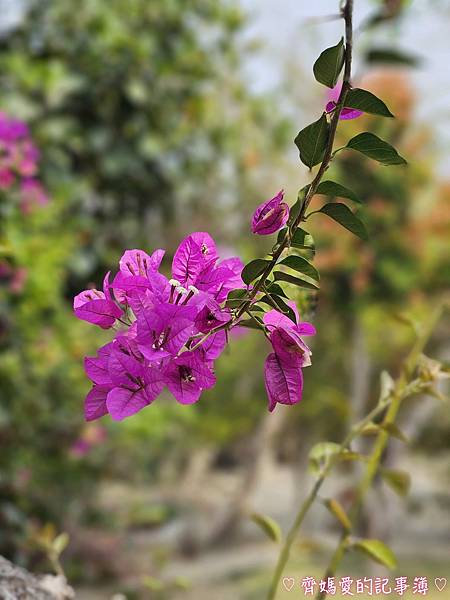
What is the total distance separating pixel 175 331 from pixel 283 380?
0.21 feet

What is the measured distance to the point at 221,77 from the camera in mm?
2668

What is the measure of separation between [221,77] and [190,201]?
60 centimetres

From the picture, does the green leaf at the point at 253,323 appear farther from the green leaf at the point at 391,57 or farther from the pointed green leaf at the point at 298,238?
the green leaf at the point at 391,57

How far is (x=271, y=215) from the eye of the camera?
36 cm

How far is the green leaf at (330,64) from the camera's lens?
320 mm

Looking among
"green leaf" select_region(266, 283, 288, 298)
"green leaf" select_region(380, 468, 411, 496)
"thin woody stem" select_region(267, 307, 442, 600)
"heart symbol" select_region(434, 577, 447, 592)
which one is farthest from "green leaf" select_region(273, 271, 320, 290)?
"heart symbol" select_region(434, 577, 447, 592)

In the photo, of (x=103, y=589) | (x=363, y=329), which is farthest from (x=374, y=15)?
(x=363, y=329)

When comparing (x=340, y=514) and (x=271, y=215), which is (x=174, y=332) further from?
(x=340, y=514)

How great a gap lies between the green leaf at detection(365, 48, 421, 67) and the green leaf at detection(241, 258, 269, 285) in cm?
21

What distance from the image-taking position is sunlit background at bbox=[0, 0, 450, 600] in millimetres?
1836

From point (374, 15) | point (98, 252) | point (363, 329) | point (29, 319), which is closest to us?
point (374, 15)

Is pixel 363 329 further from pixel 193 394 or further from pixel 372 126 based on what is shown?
pixel 193 394

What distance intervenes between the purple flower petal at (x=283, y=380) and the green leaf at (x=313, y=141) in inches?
3.9

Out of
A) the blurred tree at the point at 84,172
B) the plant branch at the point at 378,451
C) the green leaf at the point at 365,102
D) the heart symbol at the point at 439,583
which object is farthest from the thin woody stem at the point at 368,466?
the blurred tree at the point at 84,172
